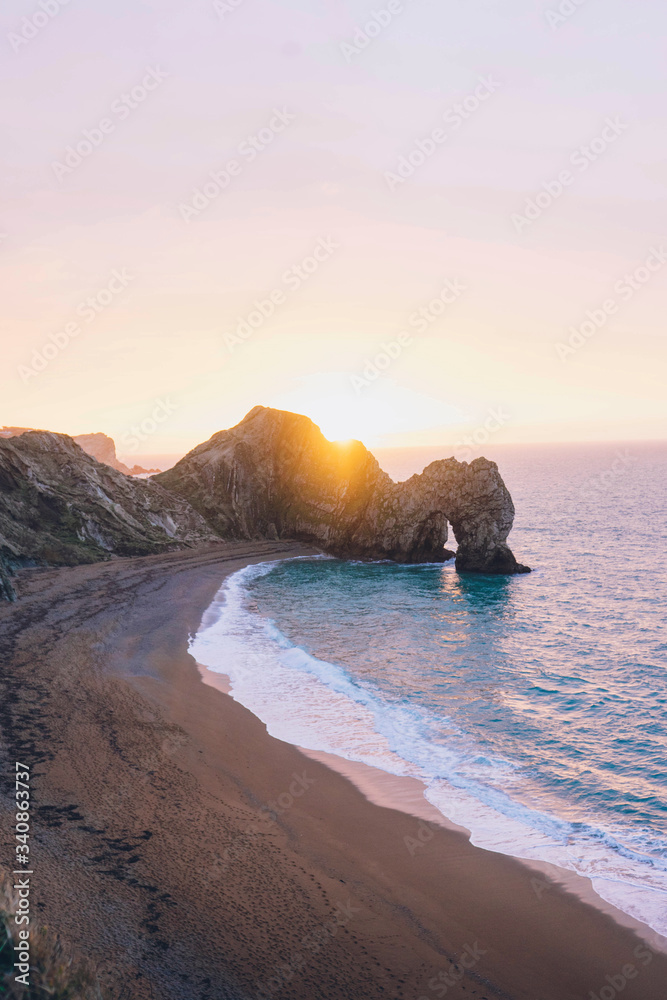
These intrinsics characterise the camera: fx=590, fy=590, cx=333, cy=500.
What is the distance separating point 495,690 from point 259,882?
16.9 metres

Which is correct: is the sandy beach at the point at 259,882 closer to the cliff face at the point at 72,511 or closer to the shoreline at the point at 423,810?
the shoreline at the point at 423,810

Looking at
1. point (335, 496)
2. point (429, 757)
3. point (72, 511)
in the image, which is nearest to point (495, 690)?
point (429, 757)

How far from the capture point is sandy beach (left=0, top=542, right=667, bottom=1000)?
1052 centimetres

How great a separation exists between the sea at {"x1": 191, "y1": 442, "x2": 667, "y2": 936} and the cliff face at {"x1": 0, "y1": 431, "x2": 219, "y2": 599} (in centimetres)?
1398

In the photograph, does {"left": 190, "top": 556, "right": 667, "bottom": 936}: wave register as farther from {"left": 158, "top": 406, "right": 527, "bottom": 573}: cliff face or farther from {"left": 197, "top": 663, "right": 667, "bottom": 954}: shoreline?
{"left": 158, "top": 406, "right": 527, "bottom": 573}: cliff face

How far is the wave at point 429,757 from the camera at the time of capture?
589 inches

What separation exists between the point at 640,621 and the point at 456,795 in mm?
25117

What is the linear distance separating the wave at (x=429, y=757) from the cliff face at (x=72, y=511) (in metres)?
23.1

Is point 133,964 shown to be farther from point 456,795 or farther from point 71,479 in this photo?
point 71,479

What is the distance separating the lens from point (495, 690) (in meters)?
27.2

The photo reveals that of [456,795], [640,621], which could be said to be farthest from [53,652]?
[640,621]

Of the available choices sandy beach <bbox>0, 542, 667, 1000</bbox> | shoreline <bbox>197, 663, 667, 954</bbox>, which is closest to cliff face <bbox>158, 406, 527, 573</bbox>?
shoreline <bbox>197, 663, 667, 954</bbox>
